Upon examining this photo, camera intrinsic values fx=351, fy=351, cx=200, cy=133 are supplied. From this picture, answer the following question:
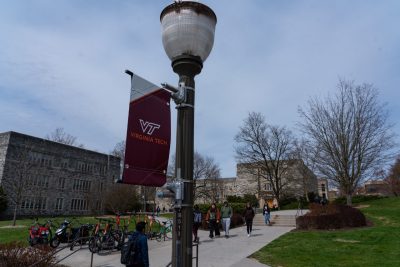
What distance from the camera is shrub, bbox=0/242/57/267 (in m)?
8.58

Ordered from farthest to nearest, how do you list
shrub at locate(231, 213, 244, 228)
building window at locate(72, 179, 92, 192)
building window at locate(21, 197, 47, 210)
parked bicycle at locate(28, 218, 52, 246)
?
building window at locate(72, 179, 92, 192), building window at locate(21, 197, 47, 210), shrub at locate(231, 213, 244, 228), parked bicycle at locate(28, 218, 52, 246)

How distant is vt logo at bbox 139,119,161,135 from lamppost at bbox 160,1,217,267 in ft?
0.87

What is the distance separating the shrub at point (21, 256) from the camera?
28.1 ft

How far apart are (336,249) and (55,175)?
Answer: 166 feet

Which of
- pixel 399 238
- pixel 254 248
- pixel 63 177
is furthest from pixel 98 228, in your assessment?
pixel 63 177

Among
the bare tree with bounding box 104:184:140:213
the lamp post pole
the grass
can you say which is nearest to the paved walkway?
the grass

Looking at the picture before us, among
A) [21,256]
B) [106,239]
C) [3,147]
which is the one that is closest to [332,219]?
[106,239]

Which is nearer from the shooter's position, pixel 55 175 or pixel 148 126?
pixel 148 126

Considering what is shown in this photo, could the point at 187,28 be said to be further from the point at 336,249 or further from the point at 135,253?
the point at 336,249

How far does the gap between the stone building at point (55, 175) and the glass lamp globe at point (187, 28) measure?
45.0 metres

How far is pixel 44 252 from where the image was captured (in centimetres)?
905

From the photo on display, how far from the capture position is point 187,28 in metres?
3.88

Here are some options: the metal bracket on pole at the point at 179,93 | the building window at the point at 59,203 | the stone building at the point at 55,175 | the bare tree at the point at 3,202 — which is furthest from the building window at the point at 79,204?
the metal bracket on pole at the point at 179,93

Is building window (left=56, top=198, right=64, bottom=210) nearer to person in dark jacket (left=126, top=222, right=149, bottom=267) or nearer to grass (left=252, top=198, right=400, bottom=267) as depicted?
grass (left=252, top=198, right=400, bottom=267)
